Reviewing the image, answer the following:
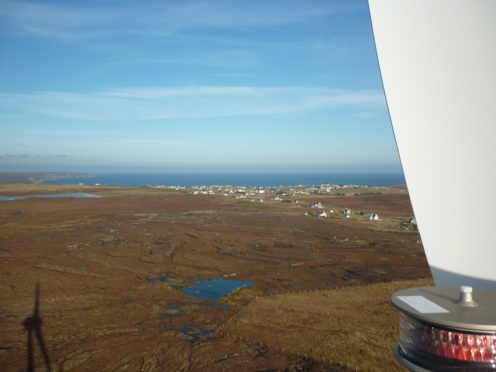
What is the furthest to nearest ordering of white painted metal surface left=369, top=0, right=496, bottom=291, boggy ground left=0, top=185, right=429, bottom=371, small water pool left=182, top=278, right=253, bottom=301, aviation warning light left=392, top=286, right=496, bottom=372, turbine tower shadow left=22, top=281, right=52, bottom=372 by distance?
small water pool left=182, top=278, right=253, bottom=301, boggy ground left=0, top=185, right=429, bottom=371, turbine tower shadow left=22, top=281, right=52, bottom=372, white painted metal surface left=369, top=0, right=496, bottom=291, aviation warning light left=392, top=286, right=496, bottom=372

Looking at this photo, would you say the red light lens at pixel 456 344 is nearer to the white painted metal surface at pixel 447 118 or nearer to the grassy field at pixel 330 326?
the white painted metal surface at pixel 447 118

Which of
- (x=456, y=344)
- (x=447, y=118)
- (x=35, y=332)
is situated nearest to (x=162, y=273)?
(x=35, y=332)

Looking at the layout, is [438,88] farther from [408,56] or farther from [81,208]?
[81,208]

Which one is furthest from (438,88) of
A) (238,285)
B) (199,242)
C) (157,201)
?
(157,201)

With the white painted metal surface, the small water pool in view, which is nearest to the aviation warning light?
the white painted metal surface

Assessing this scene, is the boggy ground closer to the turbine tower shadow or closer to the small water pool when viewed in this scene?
the turbine tower shadow
